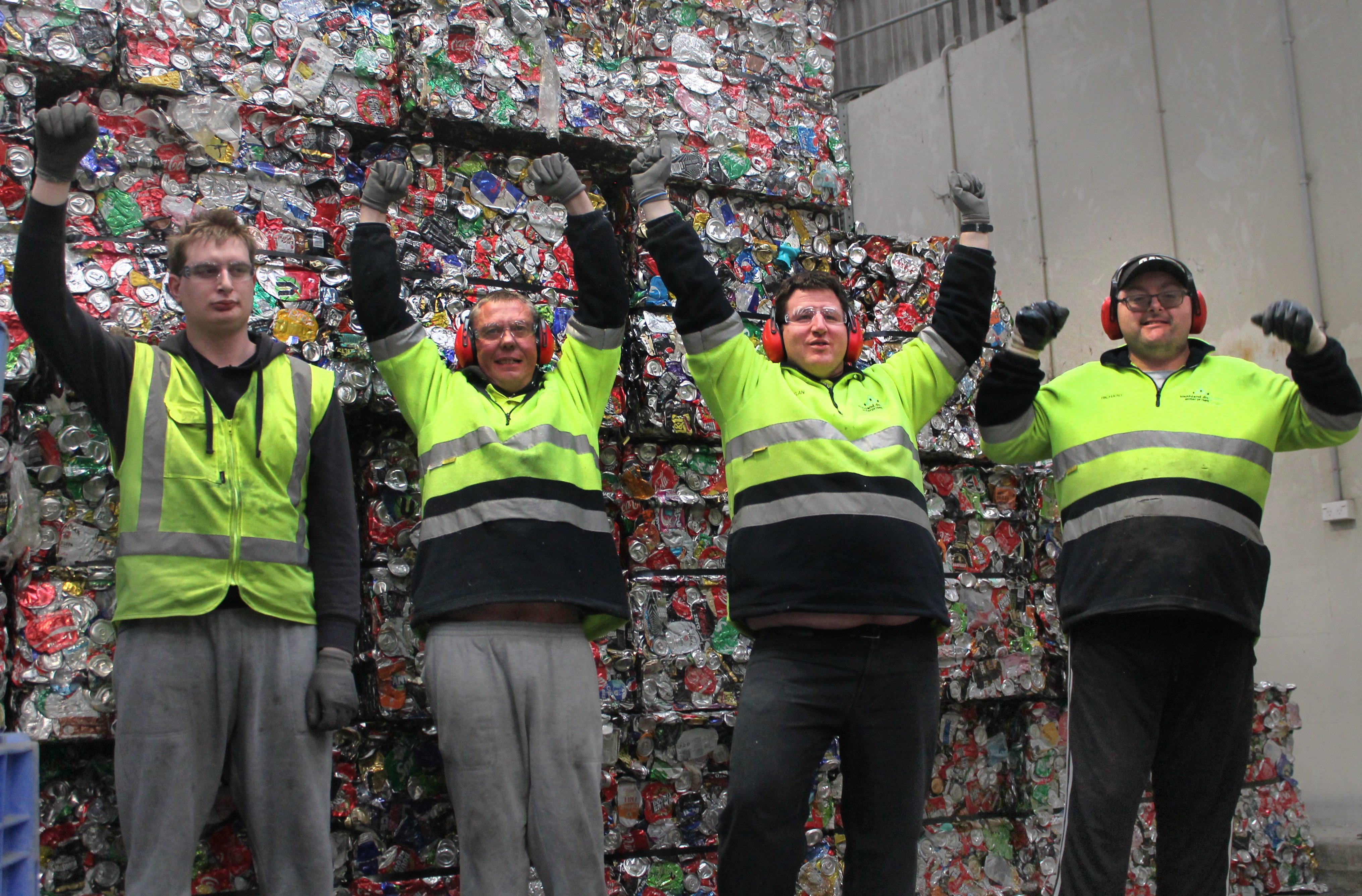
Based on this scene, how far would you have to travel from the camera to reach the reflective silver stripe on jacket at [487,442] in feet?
9.28

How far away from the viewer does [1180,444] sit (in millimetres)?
2877

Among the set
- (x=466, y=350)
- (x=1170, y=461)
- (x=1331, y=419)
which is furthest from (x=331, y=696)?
(x=1331, y=419)

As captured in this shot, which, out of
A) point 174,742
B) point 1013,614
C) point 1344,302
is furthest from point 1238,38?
point 174,742

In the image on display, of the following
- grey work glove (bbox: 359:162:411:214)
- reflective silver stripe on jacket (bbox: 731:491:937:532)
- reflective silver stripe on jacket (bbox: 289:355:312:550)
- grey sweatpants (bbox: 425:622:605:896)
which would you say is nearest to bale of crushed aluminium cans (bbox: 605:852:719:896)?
grey sweatpants (bbox: 425:622:605:896)

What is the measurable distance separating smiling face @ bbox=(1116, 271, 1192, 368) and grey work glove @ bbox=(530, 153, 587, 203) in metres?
1.37

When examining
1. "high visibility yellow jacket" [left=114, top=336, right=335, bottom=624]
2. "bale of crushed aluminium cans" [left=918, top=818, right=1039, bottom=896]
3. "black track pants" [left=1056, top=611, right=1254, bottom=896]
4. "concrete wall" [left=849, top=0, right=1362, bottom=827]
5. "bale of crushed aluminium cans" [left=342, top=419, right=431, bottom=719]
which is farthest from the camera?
"concrete wall" [left=849, top=0, right=1362, bottom=827]

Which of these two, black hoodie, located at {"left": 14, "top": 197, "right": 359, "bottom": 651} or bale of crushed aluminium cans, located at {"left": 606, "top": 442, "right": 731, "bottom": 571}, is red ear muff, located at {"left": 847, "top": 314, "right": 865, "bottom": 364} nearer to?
bale of crushed aluminium cans, located at {"left": 606, "top": 442, "right": 731, "bottom": 571}

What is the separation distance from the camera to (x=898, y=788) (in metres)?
2.61

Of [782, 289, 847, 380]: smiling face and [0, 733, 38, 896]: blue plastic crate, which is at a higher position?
[782, 289, 847, 380]: smiling face

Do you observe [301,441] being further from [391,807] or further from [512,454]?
[391,807]

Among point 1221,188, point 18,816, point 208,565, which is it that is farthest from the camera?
point 1221,188

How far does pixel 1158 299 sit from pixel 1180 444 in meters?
0.38

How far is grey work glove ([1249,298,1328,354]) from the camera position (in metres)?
2.75

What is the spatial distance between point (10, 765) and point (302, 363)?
4.12 ft
